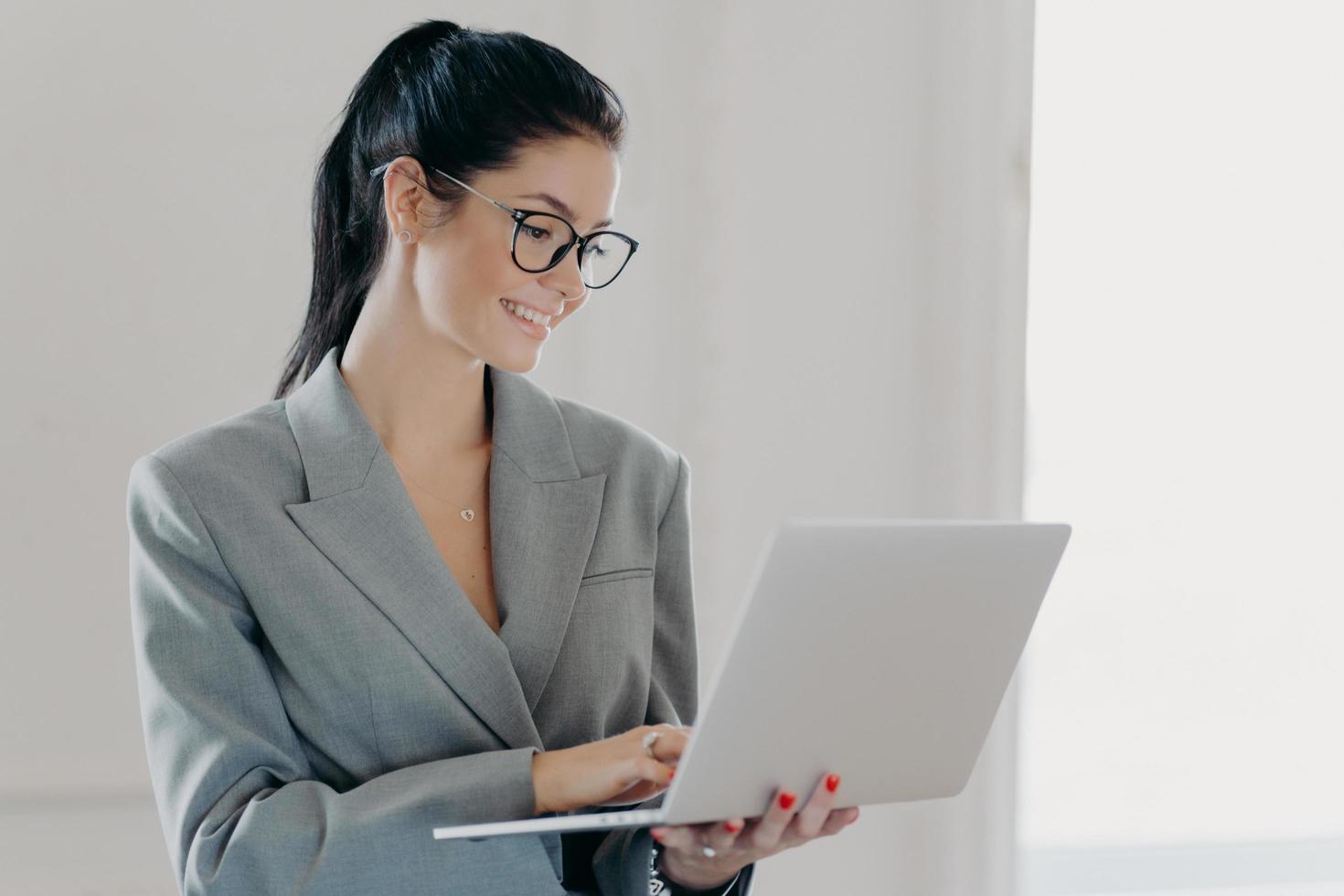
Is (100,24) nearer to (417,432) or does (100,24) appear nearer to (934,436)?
(417,432)

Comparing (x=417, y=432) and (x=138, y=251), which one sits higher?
(x=138, y=251)

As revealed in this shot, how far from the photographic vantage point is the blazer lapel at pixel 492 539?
1.30 metres

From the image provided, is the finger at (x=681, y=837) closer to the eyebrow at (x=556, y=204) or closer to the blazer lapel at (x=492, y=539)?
the blazer lapel at (x=492, y=539)

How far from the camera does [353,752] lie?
1282mm

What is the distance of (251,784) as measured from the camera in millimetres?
1193

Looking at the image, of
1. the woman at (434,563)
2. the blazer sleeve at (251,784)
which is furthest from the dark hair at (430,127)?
the blazer sleeve at (251,784)

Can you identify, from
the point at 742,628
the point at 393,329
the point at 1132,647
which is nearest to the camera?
the point at 742,628

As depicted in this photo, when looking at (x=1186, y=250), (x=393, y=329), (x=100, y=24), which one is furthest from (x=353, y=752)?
(x=1186, y=250)

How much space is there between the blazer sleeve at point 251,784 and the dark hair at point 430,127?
324mm

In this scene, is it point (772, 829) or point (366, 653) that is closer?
point (772, 829)

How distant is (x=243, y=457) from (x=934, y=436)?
1.39 meters

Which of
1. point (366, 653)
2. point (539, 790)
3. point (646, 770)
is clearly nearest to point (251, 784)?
point (366, 653)

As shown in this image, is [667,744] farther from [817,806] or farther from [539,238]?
[539,238]

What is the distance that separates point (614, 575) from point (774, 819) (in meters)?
0.42
